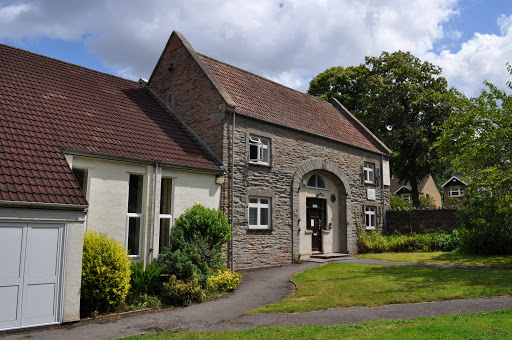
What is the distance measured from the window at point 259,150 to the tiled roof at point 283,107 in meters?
0.99

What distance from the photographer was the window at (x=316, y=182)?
69.7 feet

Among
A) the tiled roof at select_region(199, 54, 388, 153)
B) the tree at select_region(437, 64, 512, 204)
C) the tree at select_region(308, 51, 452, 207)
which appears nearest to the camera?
the tree at select_region(437, 64, 512, 204)

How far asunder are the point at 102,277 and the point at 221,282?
13.5 feet

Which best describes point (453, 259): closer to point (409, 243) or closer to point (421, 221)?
point (409, 243)

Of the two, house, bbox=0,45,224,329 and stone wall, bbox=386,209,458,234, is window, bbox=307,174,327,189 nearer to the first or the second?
house, bbox=0,45,224,329

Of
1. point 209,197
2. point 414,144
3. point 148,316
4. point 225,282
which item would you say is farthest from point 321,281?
point 414,144

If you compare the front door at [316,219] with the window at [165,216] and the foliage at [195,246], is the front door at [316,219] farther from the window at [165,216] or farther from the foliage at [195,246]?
the window at [165,216]

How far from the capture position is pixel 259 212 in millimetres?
17703

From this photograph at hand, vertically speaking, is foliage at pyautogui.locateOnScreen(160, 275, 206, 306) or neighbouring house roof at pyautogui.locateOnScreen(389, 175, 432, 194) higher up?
neighbouring house roof at pyautogui.locateOnScreen(389, 175, 432, 194)

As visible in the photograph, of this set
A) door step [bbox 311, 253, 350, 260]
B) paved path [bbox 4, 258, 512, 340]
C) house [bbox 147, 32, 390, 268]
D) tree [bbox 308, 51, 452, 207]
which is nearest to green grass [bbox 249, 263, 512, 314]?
paved path [bbox 4, 258, 512, 340]

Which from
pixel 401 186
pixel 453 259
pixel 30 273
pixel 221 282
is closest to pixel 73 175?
pixel 30 273

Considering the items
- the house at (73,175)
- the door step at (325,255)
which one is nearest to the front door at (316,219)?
the door step at (325,255)

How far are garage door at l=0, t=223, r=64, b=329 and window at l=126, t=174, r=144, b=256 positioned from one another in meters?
4.20

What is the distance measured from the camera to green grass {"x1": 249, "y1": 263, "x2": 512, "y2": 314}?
35.1 feet
